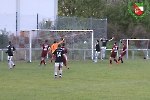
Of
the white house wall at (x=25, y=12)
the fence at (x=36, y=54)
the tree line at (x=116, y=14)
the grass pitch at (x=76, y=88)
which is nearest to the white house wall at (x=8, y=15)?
the white house wall at (x=25, y=12)

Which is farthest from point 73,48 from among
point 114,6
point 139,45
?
point 114,6

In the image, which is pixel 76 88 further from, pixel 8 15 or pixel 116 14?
pixel 116 14

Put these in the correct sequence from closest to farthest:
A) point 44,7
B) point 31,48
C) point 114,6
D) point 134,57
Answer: point 31,48, point 134,57, point 44,7, point 114,6

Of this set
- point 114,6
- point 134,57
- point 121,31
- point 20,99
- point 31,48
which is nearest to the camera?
point 20,99

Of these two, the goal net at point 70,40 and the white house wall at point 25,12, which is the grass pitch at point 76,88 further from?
the white house wall at point 25,12

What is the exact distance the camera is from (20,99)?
1520 centimetres

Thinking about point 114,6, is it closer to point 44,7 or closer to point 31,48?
point 44,7

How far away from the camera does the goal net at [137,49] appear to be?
4725 cm

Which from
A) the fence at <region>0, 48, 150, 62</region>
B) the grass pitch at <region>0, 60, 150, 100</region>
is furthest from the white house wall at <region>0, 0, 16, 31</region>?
the grass pitch at <region>0, 60, 150, 100</region>

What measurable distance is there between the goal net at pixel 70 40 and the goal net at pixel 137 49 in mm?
6191

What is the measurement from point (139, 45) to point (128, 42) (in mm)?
1384

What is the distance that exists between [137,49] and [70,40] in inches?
354

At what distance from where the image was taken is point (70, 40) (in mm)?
41562

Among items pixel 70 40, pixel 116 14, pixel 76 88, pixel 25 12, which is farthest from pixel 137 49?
pixel 76 88
